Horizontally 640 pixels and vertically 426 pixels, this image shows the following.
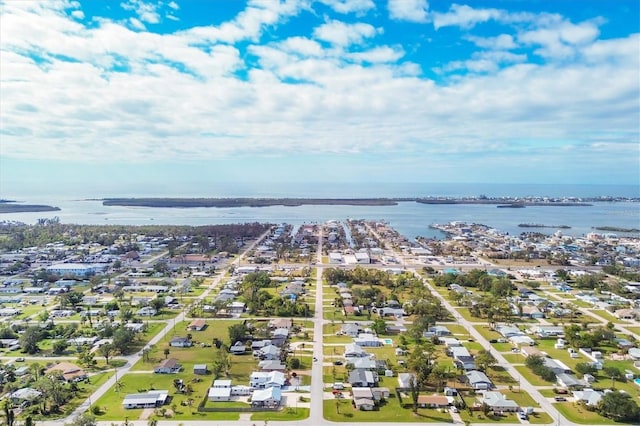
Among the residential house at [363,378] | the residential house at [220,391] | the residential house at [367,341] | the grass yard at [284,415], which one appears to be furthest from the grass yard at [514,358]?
the residential house at [220,391]

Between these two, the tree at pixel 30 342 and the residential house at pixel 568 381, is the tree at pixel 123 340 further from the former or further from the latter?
the residential house at pixel 568 381

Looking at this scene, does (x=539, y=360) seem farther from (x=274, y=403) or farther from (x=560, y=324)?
(x=274, y=403)

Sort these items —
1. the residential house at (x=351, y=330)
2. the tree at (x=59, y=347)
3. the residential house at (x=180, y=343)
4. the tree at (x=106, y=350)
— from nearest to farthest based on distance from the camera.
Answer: the tree at (x=106, y=350)
the tree at (x=59, y=347)
the residential house at (x=180, y=343)
the residential house at (x=351, y=330)

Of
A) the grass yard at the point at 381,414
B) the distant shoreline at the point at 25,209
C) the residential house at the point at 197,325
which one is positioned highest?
the distant shoreline at the point at 25,209

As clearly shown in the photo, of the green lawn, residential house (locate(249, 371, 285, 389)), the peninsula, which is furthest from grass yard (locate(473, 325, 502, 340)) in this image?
the peninsula

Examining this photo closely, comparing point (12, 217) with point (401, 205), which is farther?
point (401, 205)

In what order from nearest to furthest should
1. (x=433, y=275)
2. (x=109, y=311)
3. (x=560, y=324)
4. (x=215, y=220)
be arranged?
(x=560, y=324) → (x=109, y=311) → (x=433, y=275) → (x=215, y=220)

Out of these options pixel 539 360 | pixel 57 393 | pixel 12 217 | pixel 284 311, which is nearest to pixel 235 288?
pixel 284 311
